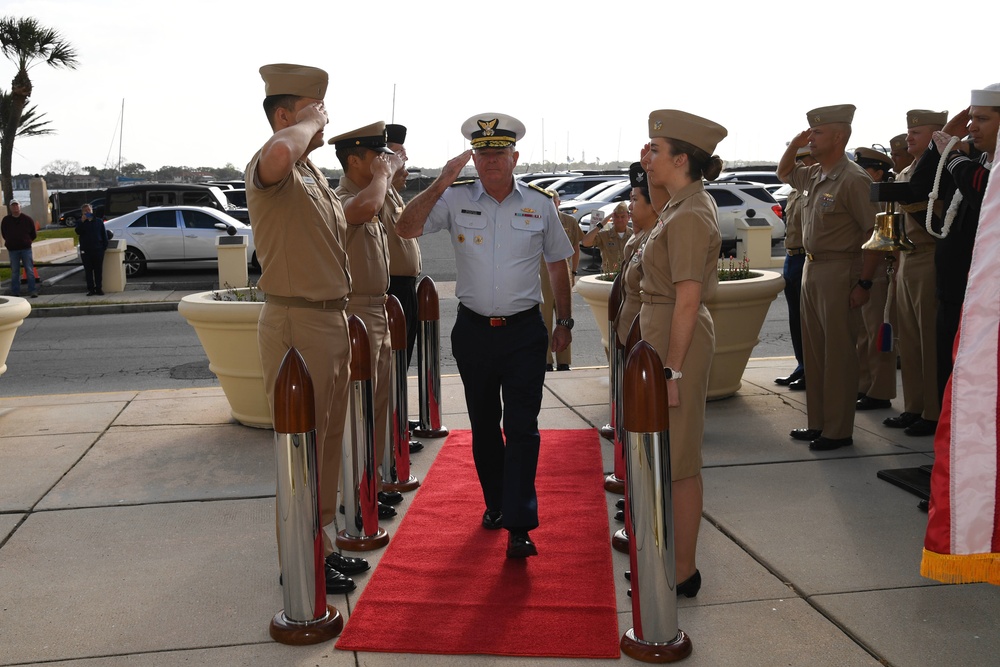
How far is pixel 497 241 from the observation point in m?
5.01

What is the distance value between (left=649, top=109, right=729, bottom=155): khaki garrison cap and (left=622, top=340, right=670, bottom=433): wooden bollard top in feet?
3.30

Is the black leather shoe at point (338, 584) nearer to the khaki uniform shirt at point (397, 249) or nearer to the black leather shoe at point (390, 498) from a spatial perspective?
the black leather shoe at point (390, 498)

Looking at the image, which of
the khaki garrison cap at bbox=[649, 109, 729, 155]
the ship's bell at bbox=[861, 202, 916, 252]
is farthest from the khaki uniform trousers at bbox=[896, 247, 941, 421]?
the khaki garrison cap at bbox=[649, 109, 729, 155]

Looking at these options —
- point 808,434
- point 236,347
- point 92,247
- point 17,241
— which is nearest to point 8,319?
point 236,347

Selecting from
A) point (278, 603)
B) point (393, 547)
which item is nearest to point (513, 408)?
point (393, 547)

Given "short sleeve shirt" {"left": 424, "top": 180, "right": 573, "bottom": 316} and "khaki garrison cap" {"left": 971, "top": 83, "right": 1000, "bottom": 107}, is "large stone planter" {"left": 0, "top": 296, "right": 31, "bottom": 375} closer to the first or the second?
"short sleeve shirt" {"left": 424, "top": 180, "right": 573, "bottom": 316}

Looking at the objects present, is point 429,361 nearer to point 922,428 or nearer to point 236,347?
point 236,347

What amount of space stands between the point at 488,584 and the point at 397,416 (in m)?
1.73

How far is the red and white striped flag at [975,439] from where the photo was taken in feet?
10.7

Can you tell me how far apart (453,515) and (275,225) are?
79.0 inches

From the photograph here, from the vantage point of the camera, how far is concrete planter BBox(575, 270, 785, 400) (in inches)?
305

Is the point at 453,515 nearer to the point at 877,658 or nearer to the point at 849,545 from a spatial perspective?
the point at 849,545

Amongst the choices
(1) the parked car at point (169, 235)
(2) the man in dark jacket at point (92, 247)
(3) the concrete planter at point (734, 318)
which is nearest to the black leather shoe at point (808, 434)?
(3) the concrete planter at point (734, 318)

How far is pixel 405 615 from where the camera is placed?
13.8 ft
